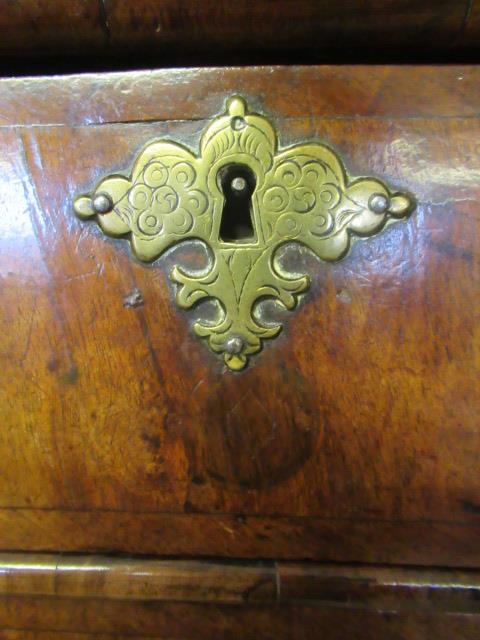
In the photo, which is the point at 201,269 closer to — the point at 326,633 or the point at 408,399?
the point at 408,399

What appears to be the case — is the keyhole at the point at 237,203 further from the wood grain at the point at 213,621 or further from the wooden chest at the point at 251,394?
the wood grain at the point at 213,621

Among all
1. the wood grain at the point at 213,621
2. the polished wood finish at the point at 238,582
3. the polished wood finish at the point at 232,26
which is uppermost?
the polished wood finish at the point at 232,26

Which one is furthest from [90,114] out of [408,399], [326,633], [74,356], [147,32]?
[326,633]

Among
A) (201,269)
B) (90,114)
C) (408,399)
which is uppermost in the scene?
(90,114)

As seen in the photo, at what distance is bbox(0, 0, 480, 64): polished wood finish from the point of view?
35cm

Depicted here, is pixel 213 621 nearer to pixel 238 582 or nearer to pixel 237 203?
pixel 238 582

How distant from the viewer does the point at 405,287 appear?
0.40 meters

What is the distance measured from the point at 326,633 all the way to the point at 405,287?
0.28 meters

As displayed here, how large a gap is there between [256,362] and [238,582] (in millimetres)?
170

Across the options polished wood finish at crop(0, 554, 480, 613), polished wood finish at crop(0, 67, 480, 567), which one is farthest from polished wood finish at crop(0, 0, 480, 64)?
polished wood finish at crop(0, 554, 480, 613)

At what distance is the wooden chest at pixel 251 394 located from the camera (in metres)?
0.39

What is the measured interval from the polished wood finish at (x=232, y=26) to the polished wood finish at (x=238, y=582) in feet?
1.24

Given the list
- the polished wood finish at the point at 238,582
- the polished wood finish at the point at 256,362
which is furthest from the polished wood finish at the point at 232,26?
the polished wood finish at the point at 238,582

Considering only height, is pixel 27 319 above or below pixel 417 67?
below
